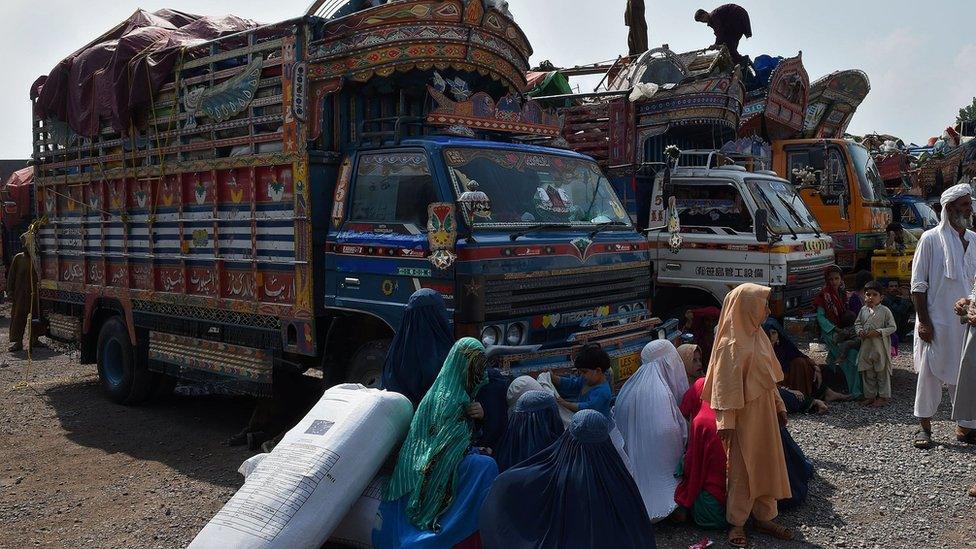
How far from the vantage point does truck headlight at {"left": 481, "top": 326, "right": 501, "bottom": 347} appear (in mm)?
5125

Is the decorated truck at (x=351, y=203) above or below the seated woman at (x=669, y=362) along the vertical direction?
above

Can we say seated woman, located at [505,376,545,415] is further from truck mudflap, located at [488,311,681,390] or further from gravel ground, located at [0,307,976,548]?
gravel ground, located at [0,307,976,548]

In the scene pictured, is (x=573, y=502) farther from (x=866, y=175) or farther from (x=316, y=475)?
(x=866, y=175)

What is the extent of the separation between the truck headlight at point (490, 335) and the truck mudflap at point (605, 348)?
85mm

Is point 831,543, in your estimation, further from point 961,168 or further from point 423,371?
point 961,168

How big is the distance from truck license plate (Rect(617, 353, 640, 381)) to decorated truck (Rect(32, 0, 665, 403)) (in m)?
0.01

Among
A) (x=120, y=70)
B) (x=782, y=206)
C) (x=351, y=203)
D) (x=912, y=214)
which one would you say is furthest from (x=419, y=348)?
A: (x=912, y=214)

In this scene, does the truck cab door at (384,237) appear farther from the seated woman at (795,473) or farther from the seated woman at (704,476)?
the seated woman at (795,473)

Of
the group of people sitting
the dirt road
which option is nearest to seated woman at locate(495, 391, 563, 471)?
the group of people sitting

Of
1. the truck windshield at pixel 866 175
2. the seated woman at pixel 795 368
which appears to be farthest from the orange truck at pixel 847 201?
the seated woman at pixel 795 368

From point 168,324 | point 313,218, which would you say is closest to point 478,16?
point 313,218

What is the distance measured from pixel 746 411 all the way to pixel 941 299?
2589 millimetres

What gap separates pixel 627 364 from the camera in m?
5.68

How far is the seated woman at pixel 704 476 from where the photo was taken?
457cm
